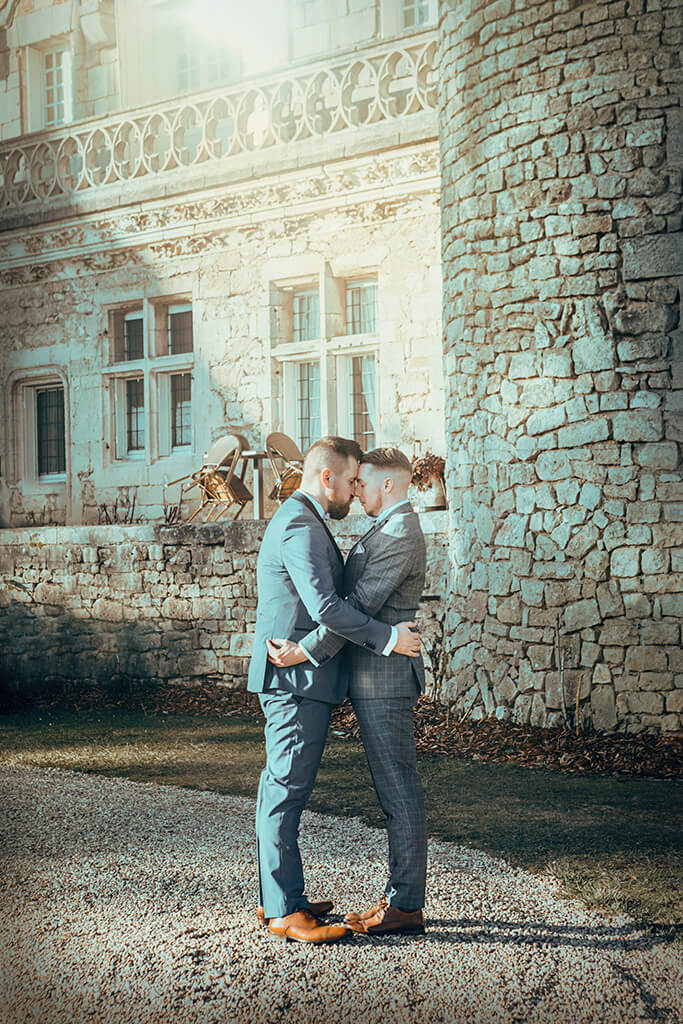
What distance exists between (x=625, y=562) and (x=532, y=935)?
3862 millimetres

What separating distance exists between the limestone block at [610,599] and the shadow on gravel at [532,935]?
11.7 feet

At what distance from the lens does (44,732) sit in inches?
343

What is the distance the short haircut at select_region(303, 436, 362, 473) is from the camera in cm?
402

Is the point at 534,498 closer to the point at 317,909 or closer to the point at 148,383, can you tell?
the point at 317,909

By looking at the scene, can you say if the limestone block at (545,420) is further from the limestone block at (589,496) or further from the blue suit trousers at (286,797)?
the blue suit trousers at (286,797)

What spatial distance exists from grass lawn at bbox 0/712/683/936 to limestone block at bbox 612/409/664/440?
228cm

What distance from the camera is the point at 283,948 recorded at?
3.73m

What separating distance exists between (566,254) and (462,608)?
2.73 metres

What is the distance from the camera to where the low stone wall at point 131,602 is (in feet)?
32.9

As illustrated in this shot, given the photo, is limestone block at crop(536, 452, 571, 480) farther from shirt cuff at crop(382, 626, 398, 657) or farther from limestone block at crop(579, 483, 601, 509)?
shirt cuff at crop(382, 626, 398, 657)

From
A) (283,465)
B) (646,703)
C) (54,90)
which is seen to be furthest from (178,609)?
(54,90)

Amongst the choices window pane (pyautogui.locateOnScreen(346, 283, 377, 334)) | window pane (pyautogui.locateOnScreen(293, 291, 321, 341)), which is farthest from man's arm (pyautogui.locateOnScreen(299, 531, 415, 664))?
window pane (pyautogui.locateOnScreen(293, 291, 321, 341))

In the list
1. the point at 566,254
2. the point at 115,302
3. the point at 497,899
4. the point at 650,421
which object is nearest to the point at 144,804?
the point at 497,899

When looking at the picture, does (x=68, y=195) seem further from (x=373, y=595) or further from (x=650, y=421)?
(x=373, y=595)
